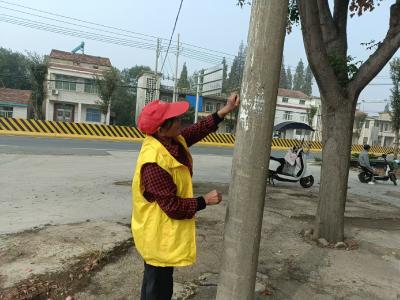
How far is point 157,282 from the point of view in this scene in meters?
2.84

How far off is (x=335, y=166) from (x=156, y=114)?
3.49 metres

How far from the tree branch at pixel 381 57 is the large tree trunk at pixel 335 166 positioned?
25 cm

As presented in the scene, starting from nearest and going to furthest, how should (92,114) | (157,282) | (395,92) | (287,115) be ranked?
(157,282) → (395,92) → (92,114) → (287,115)

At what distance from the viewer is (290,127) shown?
13.7 metres

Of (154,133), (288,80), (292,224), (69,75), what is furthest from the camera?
(288,80)

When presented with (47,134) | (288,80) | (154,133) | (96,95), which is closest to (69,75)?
(96,95)

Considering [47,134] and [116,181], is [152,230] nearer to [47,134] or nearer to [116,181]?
[116,181]

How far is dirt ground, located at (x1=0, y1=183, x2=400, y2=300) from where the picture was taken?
3791 millimetres

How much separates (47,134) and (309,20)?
2225cm

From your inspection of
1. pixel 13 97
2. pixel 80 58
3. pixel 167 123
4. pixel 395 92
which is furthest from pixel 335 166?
pixel 13 97

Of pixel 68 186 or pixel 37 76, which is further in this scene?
pixel 37 76

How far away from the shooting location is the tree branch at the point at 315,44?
5.14 m

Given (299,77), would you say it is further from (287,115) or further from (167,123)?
(167,123)

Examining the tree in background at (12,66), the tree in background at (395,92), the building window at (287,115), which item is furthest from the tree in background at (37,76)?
the building window at (287,115)
